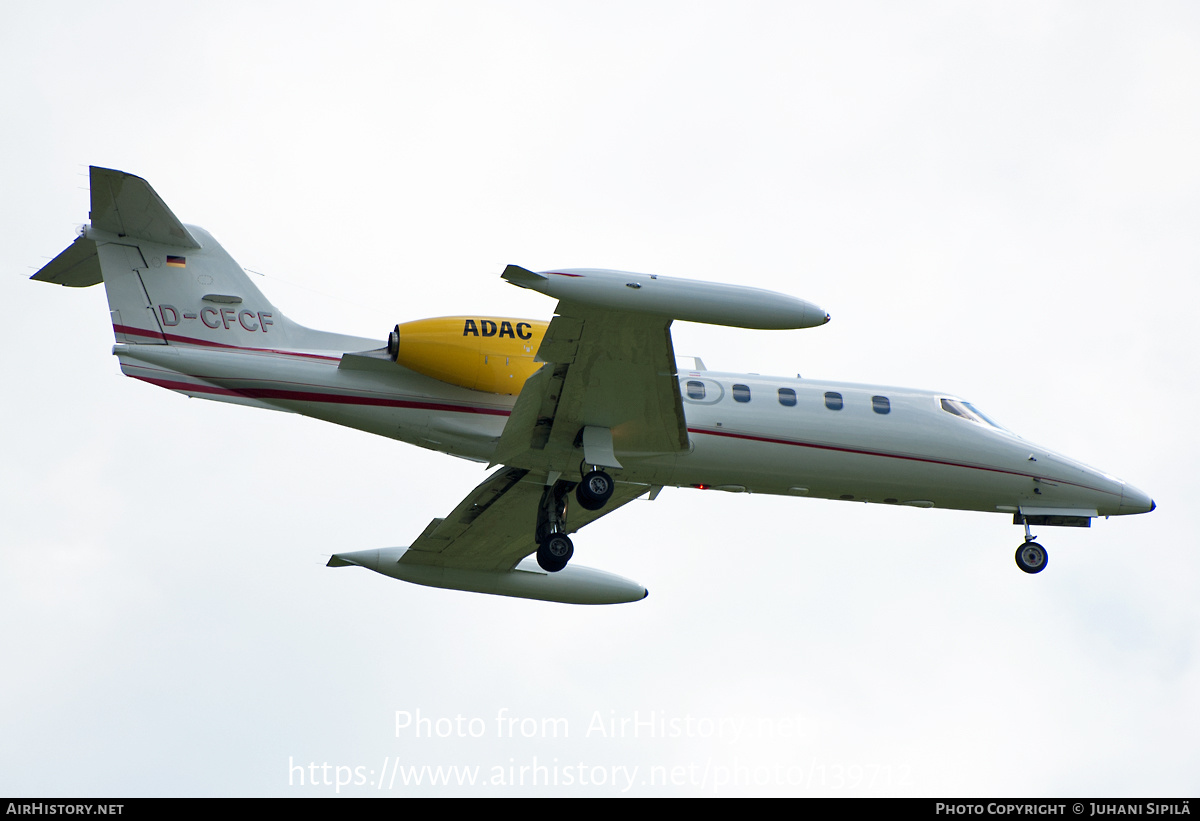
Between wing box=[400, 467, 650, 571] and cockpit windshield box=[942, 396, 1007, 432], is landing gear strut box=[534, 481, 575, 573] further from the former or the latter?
cockpit windshield box=[942, 396, 1007, 432]

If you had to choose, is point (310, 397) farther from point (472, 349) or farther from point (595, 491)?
point (595, 491)

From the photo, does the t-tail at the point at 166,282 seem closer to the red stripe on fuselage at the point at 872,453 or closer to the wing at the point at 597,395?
the wing at the point at 597,395

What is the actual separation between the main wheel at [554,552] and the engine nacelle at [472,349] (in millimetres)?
2453

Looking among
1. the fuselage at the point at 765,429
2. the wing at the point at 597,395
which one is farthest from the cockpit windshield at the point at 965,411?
the wing at the point at 597,395

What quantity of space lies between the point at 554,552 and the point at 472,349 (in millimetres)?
3339

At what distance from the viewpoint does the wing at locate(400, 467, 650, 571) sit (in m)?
20.1

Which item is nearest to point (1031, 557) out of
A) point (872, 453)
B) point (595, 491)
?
point (872, 453)

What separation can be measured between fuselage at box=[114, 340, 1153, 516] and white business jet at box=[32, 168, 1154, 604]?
2 cm

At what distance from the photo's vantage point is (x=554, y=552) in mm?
19000

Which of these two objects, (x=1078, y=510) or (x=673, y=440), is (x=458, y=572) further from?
(x=1078, y=510)

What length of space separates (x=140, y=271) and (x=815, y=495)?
10.0 meters

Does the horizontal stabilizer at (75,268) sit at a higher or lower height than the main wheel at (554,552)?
higher

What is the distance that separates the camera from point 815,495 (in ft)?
63.3

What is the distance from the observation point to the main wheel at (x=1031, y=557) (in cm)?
2017
